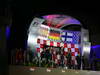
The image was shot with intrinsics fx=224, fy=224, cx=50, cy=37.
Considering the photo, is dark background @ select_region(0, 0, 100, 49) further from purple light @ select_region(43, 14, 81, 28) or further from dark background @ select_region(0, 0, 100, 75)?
purple light @ select_region(43, 14, 81, 28)

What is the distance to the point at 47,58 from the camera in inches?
222

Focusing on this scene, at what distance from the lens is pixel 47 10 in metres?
5.73

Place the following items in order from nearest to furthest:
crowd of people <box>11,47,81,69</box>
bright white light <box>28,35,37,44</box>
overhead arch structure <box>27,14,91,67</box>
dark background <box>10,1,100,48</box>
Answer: crowd of people <box>11,47,81,69</box> → dark background <box>10,1,100,48</box> → bright white light <box>28,35,37,44</box> → overhead arch structure <box>27,14,91,67</box>

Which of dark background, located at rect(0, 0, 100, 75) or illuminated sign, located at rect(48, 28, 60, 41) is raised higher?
dark background, located at rect(0, 0, 100, 75)

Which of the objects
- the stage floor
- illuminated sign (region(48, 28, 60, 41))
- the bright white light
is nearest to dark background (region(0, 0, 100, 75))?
the stage floor

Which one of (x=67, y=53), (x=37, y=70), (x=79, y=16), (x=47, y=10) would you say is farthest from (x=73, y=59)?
(x=37, y=70)

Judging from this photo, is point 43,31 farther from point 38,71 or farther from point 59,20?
point 38,71

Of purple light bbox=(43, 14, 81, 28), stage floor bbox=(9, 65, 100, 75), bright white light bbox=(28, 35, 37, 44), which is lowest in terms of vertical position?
stage floor bbox=(9, 65, 100, 75)

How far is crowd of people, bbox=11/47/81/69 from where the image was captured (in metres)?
4.62

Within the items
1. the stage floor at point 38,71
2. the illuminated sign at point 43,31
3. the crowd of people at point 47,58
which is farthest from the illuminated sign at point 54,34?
the stage floor at point 38,71

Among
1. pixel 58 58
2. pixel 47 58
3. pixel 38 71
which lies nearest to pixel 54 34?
pixel 58 58

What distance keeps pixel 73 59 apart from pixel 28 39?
5.31ft

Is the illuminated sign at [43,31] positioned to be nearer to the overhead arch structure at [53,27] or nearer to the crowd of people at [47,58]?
the overhead arch structure at [53,27]

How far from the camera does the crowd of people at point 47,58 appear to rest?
462cm
